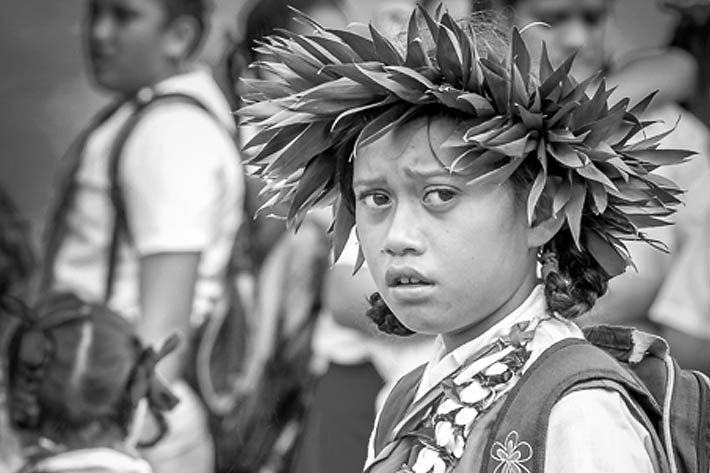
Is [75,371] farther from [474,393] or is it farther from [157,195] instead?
[474,393]

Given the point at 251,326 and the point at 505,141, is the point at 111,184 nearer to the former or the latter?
the point at 251,326

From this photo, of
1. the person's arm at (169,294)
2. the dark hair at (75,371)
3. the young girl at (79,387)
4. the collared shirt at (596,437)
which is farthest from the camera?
the person's arm at (169,294)

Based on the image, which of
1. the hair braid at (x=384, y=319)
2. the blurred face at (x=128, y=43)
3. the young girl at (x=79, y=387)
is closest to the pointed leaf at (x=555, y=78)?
the hair braid at (x=384, y=319)

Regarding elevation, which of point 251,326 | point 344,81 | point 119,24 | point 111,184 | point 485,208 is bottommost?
point 251,326

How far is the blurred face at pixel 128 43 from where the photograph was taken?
4289mm

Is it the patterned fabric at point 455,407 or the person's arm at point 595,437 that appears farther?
the patterned fabric at point 455,407

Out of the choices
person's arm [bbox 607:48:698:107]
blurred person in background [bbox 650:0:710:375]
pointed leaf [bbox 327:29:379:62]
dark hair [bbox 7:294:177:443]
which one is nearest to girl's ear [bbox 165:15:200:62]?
dark hair [bbox 7:294:177:443]

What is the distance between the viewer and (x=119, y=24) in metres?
4.34

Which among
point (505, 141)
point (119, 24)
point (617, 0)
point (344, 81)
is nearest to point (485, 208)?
point (505, 141)

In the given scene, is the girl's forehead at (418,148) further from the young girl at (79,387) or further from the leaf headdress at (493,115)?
the young girl at (79,387)

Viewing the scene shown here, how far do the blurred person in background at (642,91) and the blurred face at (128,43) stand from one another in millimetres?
993

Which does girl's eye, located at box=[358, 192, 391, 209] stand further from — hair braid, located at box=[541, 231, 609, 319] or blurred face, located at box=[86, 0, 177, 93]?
blurred face, located at box=[86, 0, 177, 93]

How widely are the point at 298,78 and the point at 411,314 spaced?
1.19ft

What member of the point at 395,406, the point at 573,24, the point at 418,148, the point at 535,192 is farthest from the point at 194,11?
the point at 535,192
